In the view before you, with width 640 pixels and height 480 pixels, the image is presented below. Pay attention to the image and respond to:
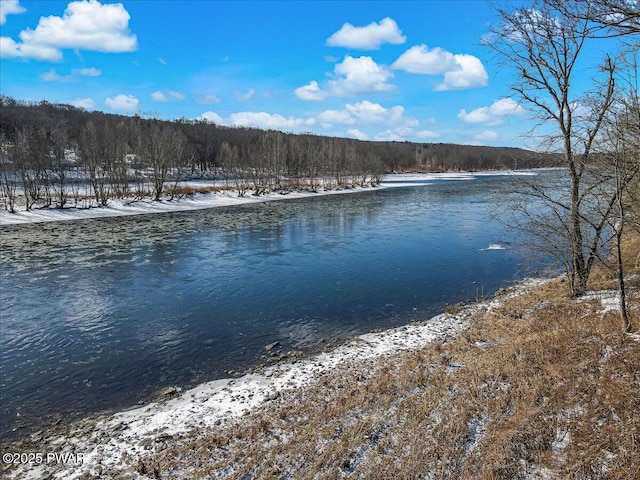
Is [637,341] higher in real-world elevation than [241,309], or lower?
higher

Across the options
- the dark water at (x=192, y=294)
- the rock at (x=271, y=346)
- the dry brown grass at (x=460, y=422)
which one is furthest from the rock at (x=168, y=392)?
the rock at (x=271, y=346)

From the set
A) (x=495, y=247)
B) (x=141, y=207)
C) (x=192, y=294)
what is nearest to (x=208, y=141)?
(x=141, y=207)

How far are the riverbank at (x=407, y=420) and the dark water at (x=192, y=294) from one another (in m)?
1.68

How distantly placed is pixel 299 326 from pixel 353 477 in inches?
291

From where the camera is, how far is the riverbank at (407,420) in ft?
17.1

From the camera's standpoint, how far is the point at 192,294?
52.6 ft

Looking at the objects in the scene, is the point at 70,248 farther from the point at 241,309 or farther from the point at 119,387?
the point at 119,387

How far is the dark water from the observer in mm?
9789

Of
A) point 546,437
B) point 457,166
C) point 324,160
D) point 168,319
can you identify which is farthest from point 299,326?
→ point 457,166

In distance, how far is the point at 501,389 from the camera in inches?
263

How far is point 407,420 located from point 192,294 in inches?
457

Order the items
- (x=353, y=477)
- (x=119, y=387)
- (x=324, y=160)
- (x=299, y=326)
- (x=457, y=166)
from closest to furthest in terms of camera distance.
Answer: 1. (x=353, y=477)
2. (x=119, y=387)
3. (x=299, y=326)
4. (x=324, y=160)
5. (x=457, y=166)

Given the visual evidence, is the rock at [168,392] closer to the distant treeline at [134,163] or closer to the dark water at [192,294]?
the dark water at [192,294]

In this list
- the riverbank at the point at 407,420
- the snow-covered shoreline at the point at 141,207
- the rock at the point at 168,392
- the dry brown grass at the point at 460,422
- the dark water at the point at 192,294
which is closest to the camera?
the dry brown grass at the point at 460,422
